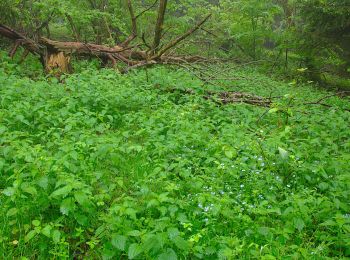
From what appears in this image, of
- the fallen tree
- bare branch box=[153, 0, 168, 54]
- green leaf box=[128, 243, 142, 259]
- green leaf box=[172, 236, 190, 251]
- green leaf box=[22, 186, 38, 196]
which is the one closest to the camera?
green leaf box=[128, 243, 142, 259]

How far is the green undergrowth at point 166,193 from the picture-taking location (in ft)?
9.72

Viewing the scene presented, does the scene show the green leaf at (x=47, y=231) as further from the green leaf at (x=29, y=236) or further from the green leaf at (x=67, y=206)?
the green leaf at (x=67, y=206)

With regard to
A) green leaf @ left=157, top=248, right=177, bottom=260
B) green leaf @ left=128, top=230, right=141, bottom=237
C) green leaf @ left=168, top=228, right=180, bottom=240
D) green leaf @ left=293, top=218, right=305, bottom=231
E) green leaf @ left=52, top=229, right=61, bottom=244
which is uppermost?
green leaf @ left=128, top=230, right=141, bottom=237

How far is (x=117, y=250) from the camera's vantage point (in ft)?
9.59

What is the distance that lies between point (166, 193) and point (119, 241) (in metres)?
0.67

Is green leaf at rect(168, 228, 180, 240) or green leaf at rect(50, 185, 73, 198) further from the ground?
green leaf at rect(50, 185, 73, 198)

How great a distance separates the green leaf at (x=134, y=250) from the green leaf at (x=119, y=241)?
9 centimetres

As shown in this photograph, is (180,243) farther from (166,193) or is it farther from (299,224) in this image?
(299,224)

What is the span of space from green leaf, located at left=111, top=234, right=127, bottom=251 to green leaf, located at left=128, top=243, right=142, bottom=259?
9 centimetres

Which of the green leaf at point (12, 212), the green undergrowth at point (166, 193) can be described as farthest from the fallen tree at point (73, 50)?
the green leaf at point (12, 212)

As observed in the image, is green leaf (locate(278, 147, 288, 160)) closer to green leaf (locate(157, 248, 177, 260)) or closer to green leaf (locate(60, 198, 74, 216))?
green leaf (locate(157, 248, 177, 260))

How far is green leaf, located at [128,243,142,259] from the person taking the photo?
263 cm

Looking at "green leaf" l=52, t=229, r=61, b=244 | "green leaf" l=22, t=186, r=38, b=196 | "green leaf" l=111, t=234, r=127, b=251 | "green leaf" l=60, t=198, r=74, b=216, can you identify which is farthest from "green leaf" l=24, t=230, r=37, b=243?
"green leaf" l=111, t=234, r=127, b=251

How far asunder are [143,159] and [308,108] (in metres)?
4.98
